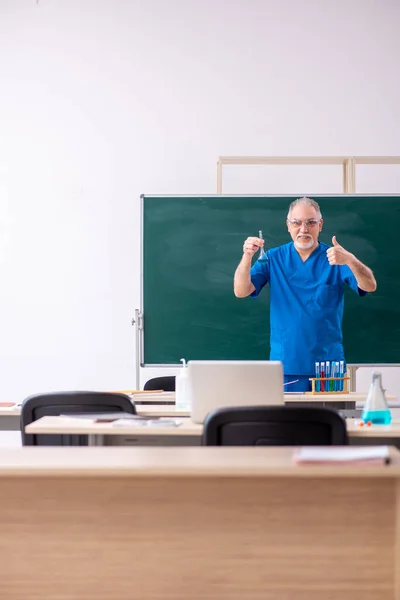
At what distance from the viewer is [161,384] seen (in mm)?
4758

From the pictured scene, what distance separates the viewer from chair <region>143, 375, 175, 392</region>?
15.5 feet

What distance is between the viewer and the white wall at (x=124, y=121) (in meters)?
6.10

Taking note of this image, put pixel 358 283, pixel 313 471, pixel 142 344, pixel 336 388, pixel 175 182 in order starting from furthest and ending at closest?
pixel 175 182
pixel 142 344
pixel 358 283
pixel 336 388
pixel 313 471

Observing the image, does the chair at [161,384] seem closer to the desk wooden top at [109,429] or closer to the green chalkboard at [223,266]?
the green chalkboard at [223,266]

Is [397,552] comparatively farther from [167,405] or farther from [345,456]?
[167,405]

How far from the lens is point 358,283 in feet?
15.0

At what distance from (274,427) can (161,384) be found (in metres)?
2.38

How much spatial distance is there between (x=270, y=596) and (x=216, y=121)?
4.77 m

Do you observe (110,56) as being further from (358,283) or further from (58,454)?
(58,454)

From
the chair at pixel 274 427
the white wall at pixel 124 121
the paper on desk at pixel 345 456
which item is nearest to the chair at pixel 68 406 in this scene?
the chair at pixel 274 427

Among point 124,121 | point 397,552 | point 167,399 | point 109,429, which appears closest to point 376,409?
point 109,429

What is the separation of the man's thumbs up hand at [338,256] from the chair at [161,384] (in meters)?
1.19

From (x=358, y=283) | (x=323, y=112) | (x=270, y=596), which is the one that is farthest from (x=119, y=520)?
(x=323, y=112)

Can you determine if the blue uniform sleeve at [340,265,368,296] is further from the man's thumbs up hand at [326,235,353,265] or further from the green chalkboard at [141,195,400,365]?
the green chalkboard at [141,195,400,365]
